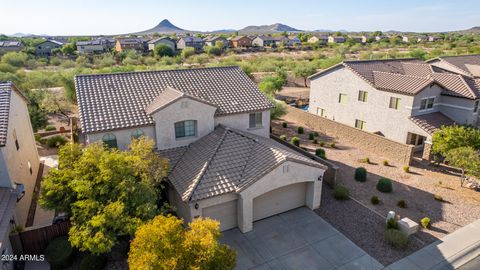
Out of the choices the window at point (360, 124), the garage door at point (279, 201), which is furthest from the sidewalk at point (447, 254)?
the window at point (360, 124)

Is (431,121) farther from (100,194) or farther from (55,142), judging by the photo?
(55,142)

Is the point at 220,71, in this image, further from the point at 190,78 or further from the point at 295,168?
the point at 295,168

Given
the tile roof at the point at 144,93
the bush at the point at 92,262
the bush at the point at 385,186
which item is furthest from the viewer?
the bush at the point at 385,186

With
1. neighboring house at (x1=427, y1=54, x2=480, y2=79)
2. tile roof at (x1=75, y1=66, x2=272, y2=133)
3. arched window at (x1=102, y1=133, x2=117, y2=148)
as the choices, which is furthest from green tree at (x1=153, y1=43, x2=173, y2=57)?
arched window at (x1=102, y1=133, x2=117, y2=148)

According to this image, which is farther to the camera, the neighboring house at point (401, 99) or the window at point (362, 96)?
the window at point (362, 96)

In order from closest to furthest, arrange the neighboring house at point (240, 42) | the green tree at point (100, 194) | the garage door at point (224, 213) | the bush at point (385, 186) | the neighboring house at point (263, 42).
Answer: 1. the green tree at point (100, 194)
2. the garage door at point (224, 213)
3. the bush at point (385, 186)
4. the neighboring house at point (240, 42)
5. the neighboring house at point (263, 42)

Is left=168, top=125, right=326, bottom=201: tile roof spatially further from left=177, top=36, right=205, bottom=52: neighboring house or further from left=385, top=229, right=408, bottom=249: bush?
left=177, top=36, right=205, bottom=52: neighboring house

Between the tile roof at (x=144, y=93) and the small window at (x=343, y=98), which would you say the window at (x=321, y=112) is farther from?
the tile roof at (x=144, y=93)
